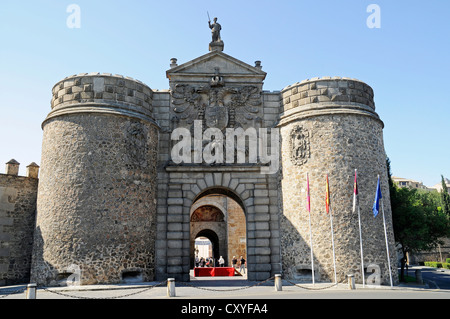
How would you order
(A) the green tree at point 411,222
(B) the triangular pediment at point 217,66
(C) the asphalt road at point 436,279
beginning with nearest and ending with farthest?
(B) the triangular pediment at point 217,66
(C) the asphalt road at point 436,279
(A) the green tree at point 411,222

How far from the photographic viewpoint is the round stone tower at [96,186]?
16.0 metres

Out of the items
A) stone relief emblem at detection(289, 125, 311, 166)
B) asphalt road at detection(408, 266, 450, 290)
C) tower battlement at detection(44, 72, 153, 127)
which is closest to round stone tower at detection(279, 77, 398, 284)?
stone relief emblem at detection(289, 125, 311, 166)

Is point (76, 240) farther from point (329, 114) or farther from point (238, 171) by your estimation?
point (329, 114)

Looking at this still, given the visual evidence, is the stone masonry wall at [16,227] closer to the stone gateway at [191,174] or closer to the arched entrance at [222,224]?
the stone gateway at [191,174]

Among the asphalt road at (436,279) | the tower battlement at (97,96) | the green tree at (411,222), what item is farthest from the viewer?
the green tree at (411,222)

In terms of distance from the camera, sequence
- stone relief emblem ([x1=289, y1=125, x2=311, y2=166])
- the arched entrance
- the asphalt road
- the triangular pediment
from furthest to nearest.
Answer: the arched entrance
the asphalt road
the triangular pediment
stone relief emblem ([x1=289, y1=125, x2=311, y2=166])

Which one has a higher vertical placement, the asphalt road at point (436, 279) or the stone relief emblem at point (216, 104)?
the stone relief emblem at point (216, 104)

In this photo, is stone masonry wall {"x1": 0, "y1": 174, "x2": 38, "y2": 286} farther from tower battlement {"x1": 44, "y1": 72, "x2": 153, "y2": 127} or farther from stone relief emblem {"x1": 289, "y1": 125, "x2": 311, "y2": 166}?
stone relief emblem {"x1": 289, "y1": 125, "x2": 311, "y2": 166}

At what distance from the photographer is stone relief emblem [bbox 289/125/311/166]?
18.4 meters

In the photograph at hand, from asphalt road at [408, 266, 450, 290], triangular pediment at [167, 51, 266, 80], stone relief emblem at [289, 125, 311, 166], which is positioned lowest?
asphalt road at [408, 266, 450, 290]

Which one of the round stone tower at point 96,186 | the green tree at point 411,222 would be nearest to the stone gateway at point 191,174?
the round stone tower at point 96,186

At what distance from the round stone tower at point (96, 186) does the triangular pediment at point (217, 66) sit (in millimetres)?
2772
